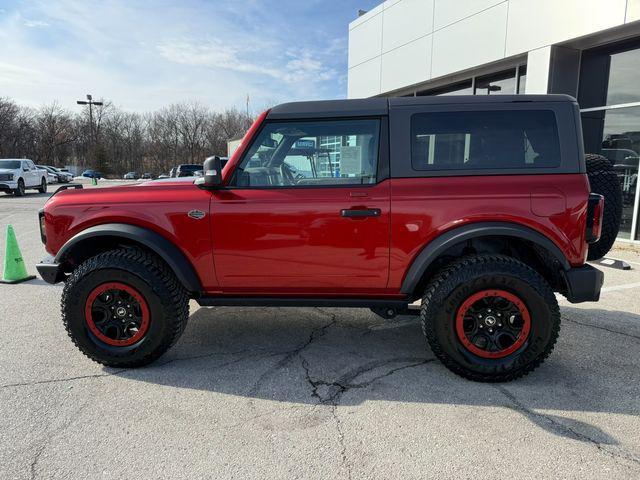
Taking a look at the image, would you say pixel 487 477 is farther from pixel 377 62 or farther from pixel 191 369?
pixel 377 62

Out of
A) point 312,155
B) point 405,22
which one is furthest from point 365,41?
point 312,155

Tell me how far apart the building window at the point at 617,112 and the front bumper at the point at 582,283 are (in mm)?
6276

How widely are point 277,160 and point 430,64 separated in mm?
9995

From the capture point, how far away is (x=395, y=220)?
2982mm

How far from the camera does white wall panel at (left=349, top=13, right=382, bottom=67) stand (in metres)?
13.7

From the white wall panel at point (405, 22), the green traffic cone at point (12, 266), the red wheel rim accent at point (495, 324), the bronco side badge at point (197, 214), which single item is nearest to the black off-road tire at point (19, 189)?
the green traffic cone at point (12, 266)

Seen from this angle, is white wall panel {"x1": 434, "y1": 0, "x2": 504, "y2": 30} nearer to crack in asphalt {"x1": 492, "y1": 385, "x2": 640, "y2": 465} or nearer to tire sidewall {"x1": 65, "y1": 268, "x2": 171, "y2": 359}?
crack in asphalt {"x1": 492, "y1": 385, "x2": 640, "y2": 465}

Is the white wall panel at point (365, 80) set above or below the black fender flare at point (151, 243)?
→ above

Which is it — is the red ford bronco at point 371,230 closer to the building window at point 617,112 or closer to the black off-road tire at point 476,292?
the black off-road tire at point 476,292

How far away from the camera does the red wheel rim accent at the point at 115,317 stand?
3.22 m

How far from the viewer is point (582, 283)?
9.66ft

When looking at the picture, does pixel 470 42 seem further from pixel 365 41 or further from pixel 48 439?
pixel 48 439

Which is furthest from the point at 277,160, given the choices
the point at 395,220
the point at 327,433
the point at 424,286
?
the point at 327,433

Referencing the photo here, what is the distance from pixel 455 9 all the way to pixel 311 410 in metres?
11.1
